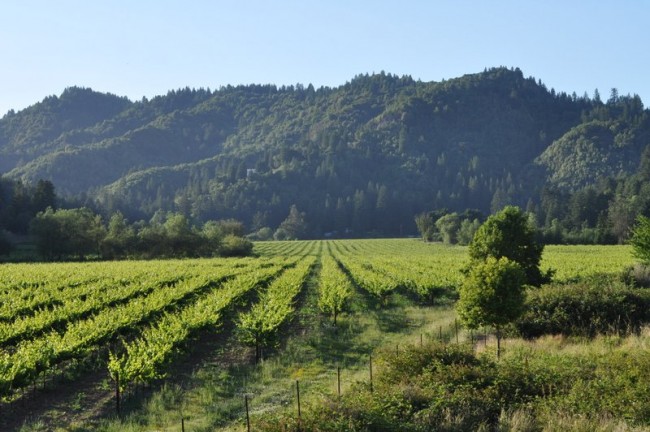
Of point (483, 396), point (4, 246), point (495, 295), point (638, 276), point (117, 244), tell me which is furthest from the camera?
point (117, 244)

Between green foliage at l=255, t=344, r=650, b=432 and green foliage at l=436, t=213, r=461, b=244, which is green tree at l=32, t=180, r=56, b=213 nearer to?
green foliage at l=436, t=213, r=461, b=244

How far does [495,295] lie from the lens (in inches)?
788

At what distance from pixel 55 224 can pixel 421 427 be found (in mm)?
82568

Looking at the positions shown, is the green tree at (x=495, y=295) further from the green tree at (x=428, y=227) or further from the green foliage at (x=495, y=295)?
the green tree at (x=428, y=227)

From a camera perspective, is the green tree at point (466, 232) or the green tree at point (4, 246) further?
the green tree at point (466, 232)

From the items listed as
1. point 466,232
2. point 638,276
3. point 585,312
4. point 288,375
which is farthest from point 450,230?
point 288,375

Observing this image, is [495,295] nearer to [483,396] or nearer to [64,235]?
[483,396]

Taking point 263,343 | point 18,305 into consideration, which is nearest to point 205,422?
point 263,343

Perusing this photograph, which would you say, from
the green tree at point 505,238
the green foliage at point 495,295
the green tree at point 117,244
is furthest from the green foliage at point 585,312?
the green tree at point 117,244

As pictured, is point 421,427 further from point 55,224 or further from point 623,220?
point 623,220

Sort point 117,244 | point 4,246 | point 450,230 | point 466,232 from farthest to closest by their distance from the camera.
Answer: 1. point 450,230
2. point 466,232
3. point 117,244
4. point 4,246

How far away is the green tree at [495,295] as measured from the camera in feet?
65.6

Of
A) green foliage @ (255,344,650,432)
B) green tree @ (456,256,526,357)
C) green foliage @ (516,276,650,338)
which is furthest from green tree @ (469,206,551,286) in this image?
green foliage @ (255,344,650,432)

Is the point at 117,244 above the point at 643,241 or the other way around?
the other way around
